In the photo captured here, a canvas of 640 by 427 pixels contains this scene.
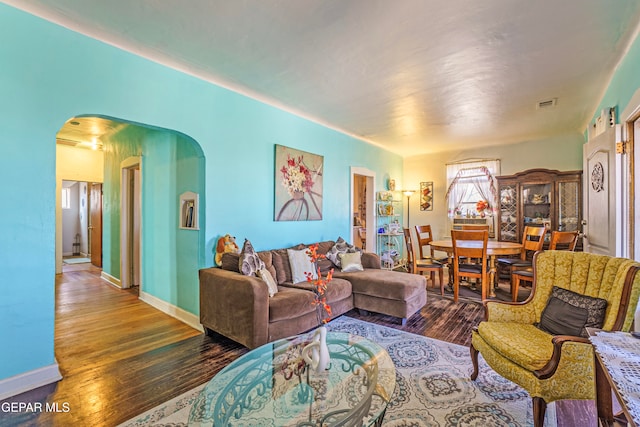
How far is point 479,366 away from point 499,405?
0.49 metres

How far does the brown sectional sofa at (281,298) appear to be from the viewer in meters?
2.58

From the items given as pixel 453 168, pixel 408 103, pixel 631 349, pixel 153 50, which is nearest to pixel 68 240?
pixel 153 50

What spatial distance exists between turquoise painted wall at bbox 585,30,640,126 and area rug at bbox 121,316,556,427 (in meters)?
2.48

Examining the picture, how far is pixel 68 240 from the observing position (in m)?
8.80

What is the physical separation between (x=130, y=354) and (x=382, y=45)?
11.4 feet

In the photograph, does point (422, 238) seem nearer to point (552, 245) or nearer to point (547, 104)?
point (552, 245)

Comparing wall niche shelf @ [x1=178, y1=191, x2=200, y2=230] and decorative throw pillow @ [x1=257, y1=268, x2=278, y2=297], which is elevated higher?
wall niche shelf @ [x1=178, y1=191, x2=200, y2=230]

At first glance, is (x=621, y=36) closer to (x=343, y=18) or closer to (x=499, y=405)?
(x=343, y=18)

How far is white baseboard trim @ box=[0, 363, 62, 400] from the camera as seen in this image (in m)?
1.99

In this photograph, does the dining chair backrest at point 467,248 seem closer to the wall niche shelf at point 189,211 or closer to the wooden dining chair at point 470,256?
the wooden dining chair at point 470,256

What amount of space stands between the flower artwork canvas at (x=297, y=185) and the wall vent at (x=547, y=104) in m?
2.99

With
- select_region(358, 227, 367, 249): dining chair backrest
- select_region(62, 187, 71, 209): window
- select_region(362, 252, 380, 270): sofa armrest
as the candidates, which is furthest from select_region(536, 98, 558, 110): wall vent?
select_region(62, 187, 71, 209): window

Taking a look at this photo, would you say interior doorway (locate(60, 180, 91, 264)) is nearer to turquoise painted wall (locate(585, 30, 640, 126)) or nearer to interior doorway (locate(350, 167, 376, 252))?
interior doorway (locate(350, 167, 376, 252))

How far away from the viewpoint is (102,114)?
241 cm
